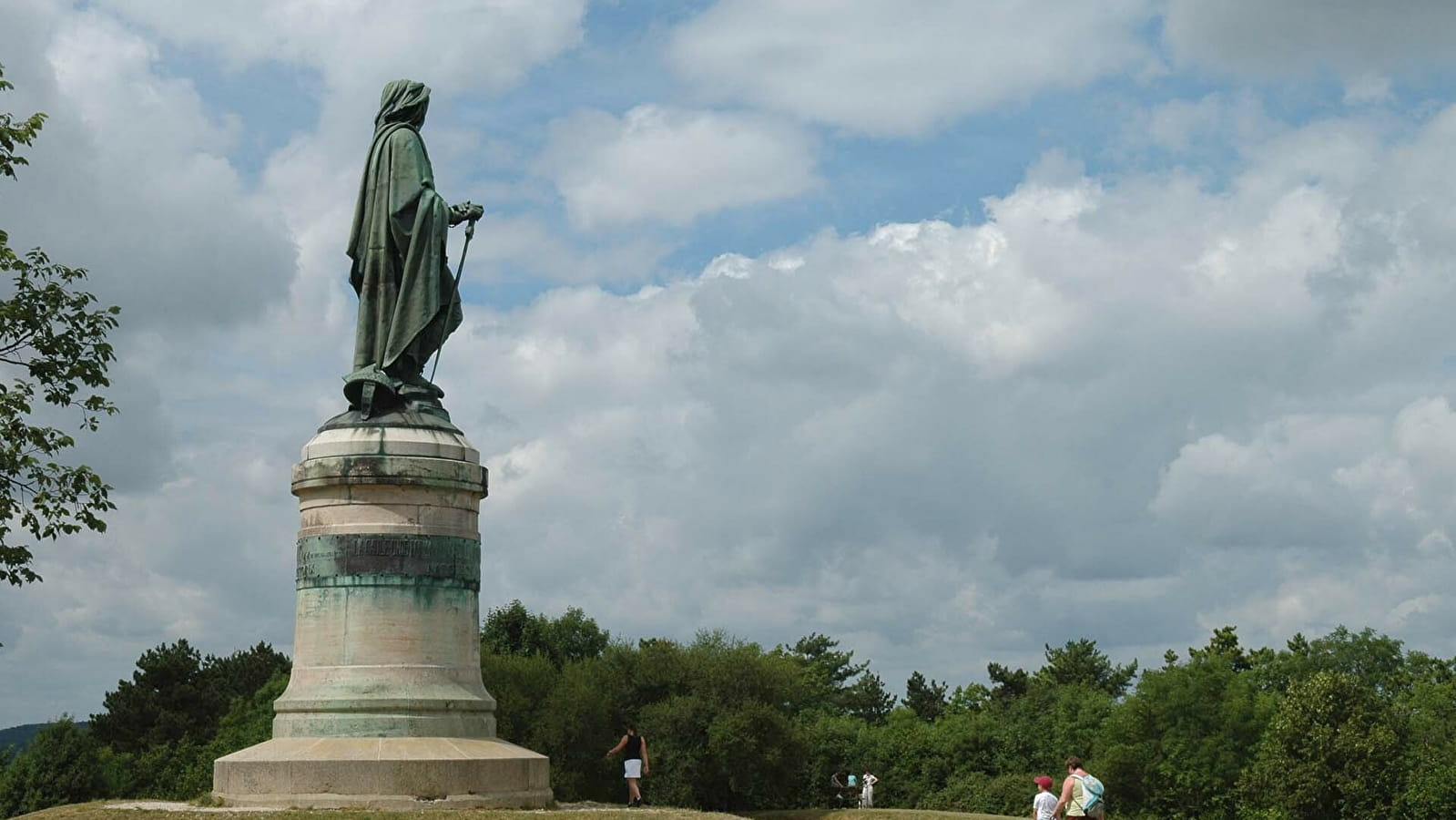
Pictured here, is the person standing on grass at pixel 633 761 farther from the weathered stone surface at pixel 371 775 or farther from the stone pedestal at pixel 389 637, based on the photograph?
the weathered stone surface at pixel 371 775

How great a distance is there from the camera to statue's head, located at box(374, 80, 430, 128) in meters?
23.6

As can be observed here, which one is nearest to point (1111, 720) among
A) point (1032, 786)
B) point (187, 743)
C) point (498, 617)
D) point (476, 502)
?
point (1032, 786)

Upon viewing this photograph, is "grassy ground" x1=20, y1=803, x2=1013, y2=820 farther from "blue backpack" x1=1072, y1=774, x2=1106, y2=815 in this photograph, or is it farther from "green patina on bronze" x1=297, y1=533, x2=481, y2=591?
"blue backpack" x1=1072, y1=774, x2=1106, y2=815

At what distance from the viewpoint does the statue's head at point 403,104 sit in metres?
23.6

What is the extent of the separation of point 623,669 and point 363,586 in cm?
2592

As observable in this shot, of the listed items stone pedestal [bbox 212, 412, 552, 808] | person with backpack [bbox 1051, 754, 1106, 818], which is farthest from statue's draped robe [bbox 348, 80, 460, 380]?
person with backpack [bbox 1051, 754, 1106, 818]

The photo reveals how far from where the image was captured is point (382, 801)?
19188 mm

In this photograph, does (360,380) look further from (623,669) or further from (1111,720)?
(1111,720)

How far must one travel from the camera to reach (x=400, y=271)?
2306cm

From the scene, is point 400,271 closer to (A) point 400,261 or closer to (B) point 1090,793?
(A) point 400,261

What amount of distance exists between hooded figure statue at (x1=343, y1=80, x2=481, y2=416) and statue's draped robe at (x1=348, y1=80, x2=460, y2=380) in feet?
0.04

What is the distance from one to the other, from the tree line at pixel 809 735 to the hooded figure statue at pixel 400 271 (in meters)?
21.1

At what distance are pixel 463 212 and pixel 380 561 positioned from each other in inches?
219

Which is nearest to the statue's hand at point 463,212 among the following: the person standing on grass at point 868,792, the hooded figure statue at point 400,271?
the hooded figure statue at point 400,271
